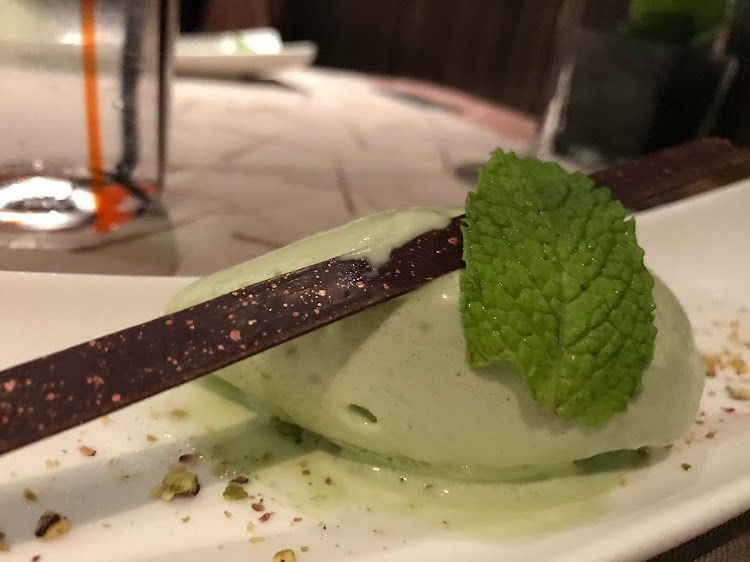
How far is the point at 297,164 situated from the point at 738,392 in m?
1.05

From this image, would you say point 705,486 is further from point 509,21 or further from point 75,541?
point 509,21

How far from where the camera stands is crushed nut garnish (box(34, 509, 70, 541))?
1.89 feet

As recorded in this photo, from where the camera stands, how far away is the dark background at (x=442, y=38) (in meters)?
4.07

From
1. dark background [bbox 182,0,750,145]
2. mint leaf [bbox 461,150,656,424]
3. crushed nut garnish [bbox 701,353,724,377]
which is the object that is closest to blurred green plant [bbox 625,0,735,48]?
crushed nut garnish [bbox 701,353,724,377]

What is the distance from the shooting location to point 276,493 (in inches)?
26.6

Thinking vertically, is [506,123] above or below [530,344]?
below

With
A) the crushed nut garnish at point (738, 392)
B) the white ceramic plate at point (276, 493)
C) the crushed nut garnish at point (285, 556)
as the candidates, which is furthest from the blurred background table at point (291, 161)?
the crushed nut garnish at point (738, 392)

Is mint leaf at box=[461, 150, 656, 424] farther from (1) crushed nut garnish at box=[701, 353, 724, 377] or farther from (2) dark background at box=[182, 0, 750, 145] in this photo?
(2) dark background at box=[182, 0, 750, 145]

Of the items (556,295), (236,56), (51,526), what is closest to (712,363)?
(556,295)

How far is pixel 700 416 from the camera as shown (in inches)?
33.1

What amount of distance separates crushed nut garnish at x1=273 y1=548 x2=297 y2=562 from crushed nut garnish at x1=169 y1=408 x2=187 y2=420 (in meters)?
0.23

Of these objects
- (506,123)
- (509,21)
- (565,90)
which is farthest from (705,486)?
(509,21)

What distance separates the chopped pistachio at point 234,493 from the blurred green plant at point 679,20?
1.36 meters

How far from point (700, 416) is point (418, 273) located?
40cm
